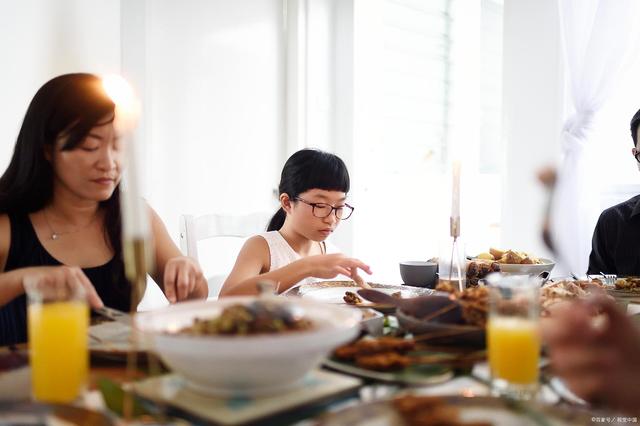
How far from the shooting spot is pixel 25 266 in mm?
1527

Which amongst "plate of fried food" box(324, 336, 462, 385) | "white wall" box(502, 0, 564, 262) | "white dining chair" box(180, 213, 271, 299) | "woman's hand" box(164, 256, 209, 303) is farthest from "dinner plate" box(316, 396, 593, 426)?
"white wall" box(502, 0, 564, 262)

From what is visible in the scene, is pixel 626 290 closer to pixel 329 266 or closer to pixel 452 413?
pixel 329 266

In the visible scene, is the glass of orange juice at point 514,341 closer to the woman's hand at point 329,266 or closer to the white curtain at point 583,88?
the woman's hand at point 329,266

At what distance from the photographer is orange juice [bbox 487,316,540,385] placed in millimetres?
801

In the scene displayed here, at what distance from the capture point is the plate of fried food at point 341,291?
1379 millimetres

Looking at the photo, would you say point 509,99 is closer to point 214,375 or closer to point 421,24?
point 421,24

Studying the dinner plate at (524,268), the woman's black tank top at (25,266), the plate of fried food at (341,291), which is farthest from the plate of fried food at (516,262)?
the woman's black tank top at (25,266)

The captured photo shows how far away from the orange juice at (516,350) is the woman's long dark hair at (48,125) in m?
1.07

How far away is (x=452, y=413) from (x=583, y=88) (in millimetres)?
2580

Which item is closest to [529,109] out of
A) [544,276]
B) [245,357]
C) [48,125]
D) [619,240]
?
[619,240]

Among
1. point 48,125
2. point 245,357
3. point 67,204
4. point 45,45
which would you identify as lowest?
point 245,357

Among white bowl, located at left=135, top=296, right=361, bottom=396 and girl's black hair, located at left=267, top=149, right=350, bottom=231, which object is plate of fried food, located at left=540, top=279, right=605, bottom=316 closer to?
white bowl, located at left=135, top=296, right=361, bottom=396

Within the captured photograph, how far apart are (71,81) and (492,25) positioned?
3.13 metres

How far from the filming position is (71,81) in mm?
1447
